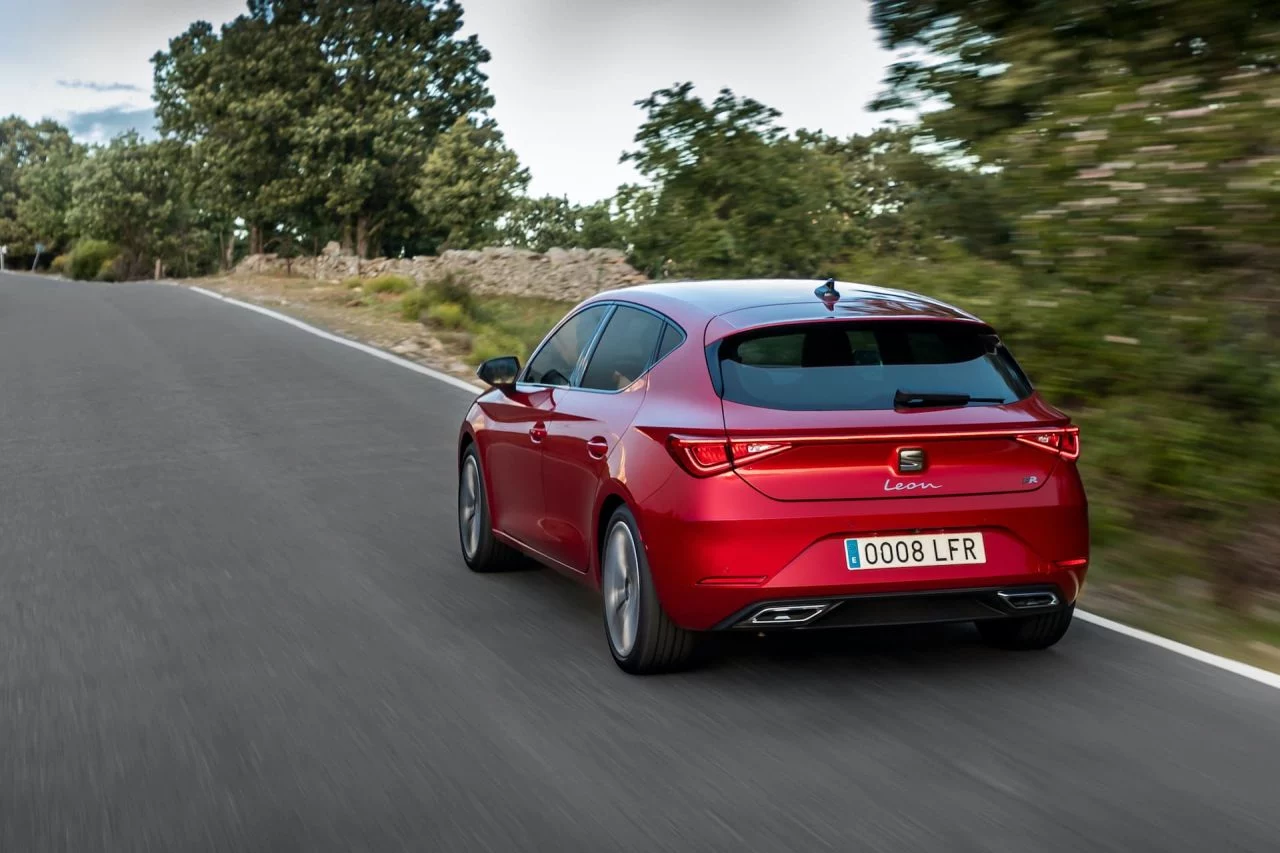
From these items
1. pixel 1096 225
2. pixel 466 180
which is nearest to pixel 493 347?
pixel 1096 225

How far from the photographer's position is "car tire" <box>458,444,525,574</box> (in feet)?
27.8

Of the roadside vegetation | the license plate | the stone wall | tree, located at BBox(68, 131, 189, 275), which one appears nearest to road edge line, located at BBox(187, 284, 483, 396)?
the roadside vegetation

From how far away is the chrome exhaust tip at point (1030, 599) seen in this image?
19.8 ft

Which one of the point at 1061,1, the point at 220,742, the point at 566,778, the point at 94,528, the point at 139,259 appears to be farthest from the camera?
the point at 139,259

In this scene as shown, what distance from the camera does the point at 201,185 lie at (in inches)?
2425

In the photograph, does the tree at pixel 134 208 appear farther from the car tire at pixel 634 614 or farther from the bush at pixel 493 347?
the car tire at pixel 634 614

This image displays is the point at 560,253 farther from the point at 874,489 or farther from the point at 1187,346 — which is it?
the point at 874,489

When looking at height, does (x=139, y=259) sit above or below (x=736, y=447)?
below

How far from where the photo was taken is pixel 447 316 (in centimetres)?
2636

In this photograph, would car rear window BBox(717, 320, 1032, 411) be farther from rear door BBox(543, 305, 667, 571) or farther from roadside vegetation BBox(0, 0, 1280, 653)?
roadside vegetation BBox(0, 0, 1280, 653)

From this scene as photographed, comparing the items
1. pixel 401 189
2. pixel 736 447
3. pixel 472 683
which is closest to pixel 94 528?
pixel 472 683

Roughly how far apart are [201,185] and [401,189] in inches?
335

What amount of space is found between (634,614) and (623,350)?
4.04 ft

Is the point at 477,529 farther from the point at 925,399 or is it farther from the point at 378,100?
the point at 378,100
